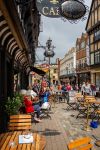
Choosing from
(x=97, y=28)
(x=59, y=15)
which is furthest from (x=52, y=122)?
(x=97, y=28)

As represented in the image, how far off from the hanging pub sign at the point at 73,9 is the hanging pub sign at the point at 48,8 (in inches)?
6.8

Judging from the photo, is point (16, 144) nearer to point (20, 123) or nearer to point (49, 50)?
point (20, 123)

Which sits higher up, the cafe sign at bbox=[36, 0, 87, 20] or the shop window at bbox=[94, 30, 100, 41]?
the shop window at bbox=[94, 30, 100, 41]

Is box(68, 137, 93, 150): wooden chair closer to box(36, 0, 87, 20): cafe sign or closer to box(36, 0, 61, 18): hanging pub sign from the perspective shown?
box(36, 0, 87, 20): cafe sign

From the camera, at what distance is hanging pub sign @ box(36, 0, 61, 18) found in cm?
909

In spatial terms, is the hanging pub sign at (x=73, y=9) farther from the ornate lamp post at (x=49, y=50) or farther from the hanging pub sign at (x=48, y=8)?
the ornate lamp post at (x=49, y=50)

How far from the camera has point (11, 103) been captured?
1068cm

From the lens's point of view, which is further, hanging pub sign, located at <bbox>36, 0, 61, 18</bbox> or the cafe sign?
hanging pub sign, located at <bbox>36, 0, 61, 18</bbox>

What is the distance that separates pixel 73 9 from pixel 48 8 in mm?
676

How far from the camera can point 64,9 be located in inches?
352

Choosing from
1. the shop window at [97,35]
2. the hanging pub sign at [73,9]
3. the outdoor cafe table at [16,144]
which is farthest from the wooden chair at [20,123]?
the shop window at [97,35]

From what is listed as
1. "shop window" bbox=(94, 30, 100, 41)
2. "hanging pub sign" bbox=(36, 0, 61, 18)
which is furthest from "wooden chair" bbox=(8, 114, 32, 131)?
"shop window" bbox=(94, 30, 100, 41)

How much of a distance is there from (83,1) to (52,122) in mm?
6928

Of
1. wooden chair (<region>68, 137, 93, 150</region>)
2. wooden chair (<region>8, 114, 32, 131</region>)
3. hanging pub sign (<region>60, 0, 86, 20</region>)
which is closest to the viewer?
wooden chair (<region>68, 137, 93, 150</region>)
